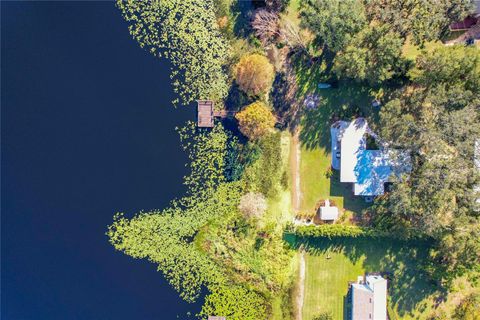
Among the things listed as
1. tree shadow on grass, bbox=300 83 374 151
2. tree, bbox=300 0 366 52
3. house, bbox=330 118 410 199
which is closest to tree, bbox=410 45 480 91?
tree shadow on grass, bbox=300 83 374 151

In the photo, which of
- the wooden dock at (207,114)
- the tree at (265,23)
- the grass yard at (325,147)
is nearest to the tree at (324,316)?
the grass yard at (325,147)

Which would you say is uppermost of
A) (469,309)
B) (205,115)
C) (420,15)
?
(420,15)

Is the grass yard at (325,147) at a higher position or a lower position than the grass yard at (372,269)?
higher

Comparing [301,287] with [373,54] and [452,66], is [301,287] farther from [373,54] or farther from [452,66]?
[452,66]

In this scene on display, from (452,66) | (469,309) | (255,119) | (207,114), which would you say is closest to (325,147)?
(255,119)

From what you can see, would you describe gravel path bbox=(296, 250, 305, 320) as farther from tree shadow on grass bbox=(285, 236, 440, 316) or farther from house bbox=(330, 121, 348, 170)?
house bbox=(330, 121, 348, 170)

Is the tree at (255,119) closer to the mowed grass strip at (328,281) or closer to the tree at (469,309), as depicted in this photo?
the mowed grass strip at (328,281)
